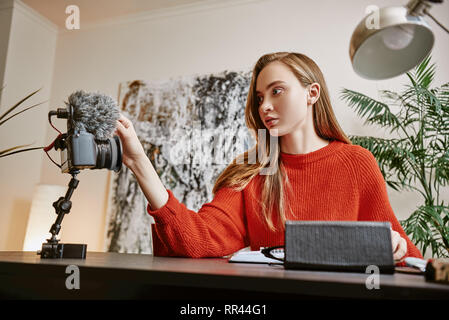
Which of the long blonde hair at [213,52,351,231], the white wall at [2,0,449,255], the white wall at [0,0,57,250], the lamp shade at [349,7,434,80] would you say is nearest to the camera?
the lamp shade at [349,7,434,80]

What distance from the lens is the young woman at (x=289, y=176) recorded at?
1.27 meters

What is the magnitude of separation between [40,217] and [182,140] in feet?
4.19

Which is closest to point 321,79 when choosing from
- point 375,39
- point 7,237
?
point 375,39

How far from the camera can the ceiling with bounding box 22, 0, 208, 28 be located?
11.7 feet

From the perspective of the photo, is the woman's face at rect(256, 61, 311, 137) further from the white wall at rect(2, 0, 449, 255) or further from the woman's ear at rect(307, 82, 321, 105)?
the white wall at rect(2, 0, 449, 255)

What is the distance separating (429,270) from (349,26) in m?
2.84

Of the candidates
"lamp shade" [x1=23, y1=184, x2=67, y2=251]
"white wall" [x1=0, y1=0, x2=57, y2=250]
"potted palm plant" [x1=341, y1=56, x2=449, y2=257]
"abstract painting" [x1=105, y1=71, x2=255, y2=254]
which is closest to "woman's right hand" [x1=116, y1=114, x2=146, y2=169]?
"potted palm plant" [x1=341, y1=56, x2=449, y2=257]

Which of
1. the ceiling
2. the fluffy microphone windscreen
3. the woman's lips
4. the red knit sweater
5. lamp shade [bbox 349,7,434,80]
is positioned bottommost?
the red knit sweater

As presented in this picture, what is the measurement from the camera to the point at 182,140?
3.28m

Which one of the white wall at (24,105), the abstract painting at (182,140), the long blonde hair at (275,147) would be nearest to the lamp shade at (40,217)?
the abstract painting at (182,140)

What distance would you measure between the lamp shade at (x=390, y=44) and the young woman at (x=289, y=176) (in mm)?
487

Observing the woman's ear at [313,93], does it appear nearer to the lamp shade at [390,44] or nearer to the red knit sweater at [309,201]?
the red knit sweater at [309,201]

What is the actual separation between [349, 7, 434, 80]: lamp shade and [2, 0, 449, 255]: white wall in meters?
1.96

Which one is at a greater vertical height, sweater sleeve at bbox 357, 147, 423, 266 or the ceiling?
the ceiling
